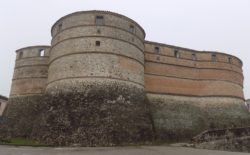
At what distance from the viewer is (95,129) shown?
648 inches

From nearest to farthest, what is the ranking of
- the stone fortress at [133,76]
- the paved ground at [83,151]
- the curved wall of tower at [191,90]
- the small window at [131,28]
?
the paved ground at [83,151] → the stone fortress at [133,76] → the small window at [131,28] → the curved wall of tower at [191,90]

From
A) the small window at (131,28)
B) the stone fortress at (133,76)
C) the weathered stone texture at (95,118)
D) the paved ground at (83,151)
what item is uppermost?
the small window at (131,28)

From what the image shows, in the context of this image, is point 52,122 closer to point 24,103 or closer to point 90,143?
point 90,143

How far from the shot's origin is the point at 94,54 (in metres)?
18.9

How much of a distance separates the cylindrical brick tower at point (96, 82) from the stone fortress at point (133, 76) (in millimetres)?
69

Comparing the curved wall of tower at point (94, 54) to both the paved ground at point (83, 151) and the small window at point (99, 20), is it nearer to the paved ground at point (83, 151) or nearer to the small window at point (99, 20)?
the small window at point (99, 20)

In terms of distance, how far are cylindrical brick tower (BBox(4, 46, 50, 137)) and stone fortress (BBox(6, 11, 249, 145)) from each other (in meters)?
0.09

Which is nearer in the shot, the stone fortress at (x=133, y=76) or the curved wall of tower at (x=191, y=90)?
the stone fortress at (x=133, y=76)

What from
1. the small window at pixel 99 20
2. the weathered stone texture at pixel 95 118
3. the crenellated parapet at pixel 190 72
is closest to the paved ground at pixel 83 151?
the weathered stone texture at pixel 95 118

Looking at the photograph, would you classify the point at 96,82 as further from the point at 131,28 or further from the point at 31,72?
the point at 31,72

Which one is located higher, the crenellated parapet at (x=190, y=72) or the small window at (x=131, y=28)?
the small window at (x=131, y=28)

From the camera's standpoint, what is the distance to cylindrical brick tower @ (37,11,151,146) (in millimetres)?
16781

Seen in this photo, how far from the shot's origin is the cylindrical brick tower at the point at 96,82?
55.1 ft

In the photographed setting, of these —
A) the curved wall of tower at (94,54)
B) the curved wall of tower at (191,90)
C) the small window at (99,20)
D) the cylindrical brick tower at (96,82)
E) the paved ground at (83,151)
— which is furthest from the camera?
the curved wall of tower at (191,90)
